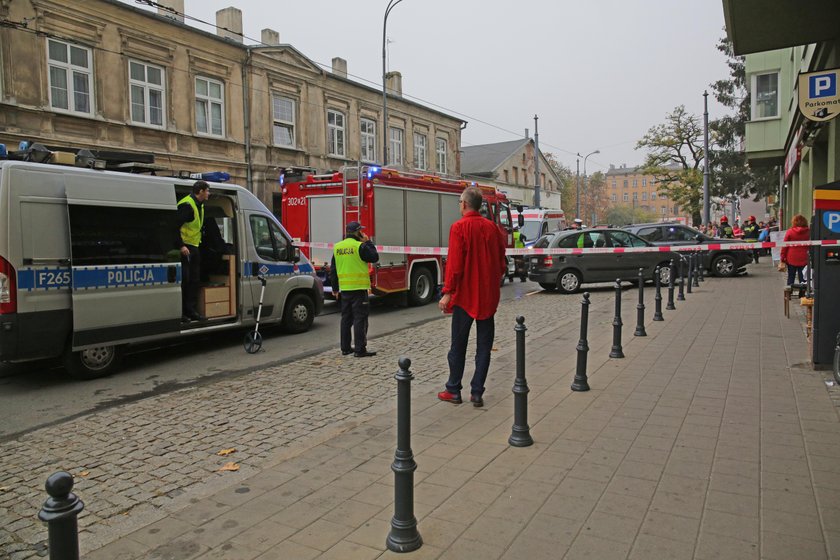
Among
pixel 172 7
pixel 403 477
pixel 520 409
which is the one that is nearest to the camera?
pixel 403 477

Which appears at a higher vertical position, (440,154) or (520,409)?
(440,154)

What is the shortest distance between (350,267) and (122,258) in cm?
288

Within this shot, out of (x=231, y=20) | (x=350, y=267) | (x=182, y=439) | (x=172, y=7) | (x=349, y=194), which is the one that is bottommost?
(x=182, y=439)

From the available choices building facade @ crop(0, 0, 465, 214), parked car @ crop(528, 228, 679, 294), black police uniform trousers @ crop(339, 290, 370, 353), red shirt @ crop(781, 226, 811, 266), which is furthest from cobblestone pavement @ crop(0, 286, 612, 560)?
building facade @ crop(0, 0, 465, 214)

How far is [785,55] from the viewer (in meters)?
20.6

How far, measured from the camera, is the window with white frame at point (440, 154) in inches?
1444

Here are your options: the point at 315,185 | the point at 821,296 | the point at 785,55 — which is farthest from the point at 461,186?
the point at 785,55

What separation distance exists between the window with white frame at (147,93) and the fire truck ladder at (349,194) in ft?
34.5

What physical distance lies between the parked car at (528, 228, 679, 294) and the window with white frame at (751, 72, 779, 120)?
8554 millimetres

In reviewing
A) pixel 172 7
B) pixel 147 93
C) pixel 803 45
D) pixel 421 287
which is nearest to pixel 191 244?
pixel 421 287

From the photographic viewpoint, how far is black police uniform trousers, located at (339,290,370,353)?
8492 mm

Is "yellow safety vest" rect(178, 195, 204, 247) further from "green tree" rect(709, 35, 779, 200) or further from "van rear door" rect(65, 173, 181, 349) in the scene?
"green tree" rect(709, 35, 779, 200)

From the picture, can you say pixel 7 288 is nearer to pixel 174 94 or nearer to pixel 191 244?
pixel 191 244

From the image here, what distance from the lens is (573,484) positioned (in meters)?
3.96
